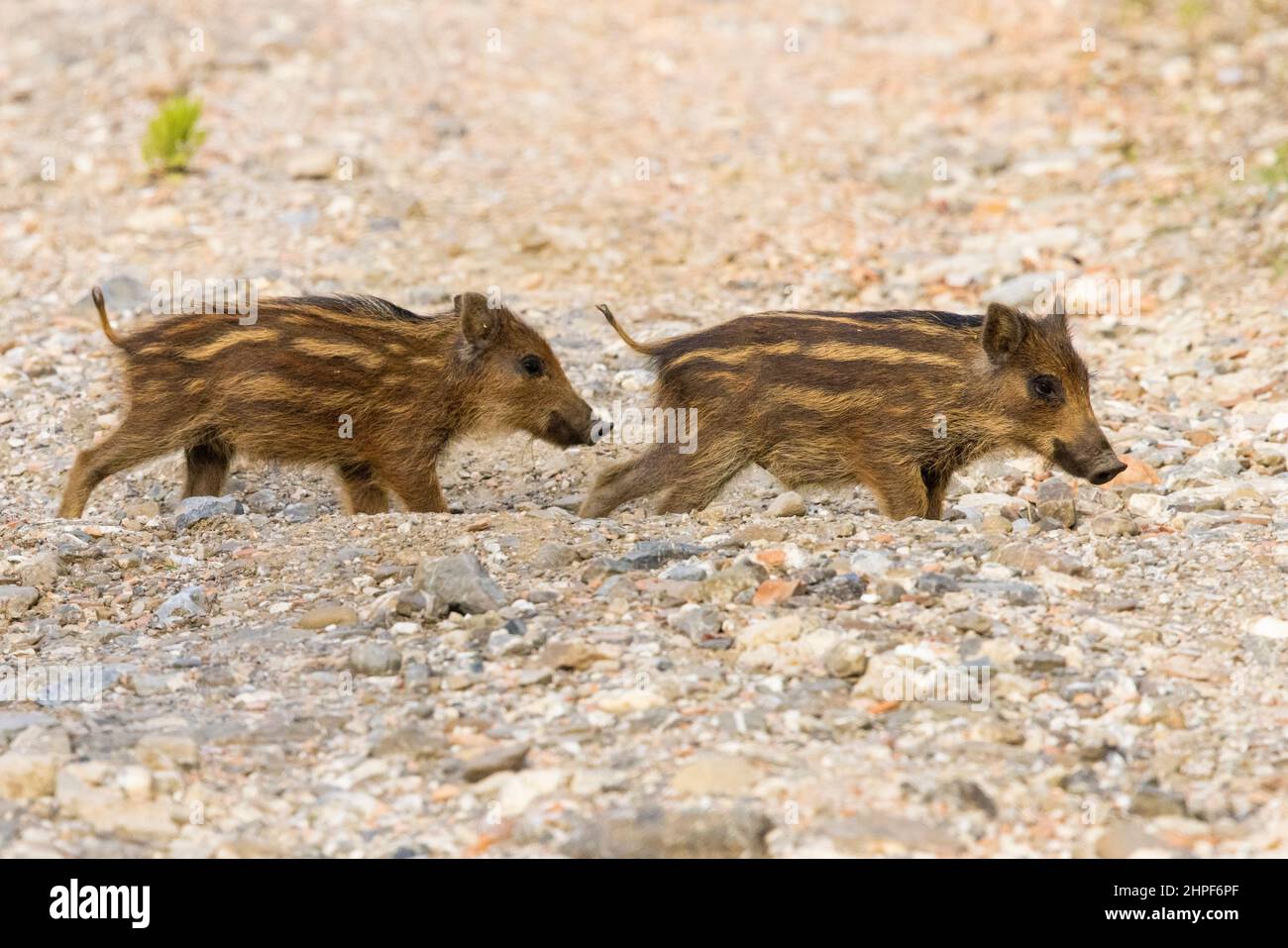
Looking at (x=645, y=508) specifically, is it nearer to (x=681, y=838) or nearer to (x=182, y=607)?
(x=182, y=607)

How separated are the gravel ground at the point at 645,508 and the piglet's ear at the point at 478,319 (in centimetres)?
81

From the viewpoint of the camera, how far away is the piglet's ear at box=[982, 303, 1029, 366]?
7461mm

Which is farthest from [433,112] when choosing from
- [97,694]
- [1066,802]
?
[1066,802]

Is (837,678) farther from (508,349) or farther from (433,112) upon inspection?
(433,112)

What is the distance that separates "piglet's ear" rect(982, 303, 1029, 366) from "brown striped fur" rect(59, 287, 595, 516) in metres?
2.01

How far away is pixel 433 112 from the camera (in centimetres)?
1381

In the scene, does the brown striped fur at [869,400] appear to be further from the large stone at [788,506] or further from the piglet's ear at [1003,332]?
the large stone at [788,506]

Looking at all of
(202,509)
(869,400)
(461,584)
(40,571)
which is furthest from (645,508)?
(40,571)

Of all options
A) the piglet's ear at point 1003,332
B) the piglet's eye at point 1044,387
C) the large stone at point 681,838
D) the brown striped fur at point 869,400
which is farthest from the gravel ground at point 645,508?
the piglet's ear at point 1003,332

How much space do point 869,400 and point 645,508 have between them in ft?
3.93

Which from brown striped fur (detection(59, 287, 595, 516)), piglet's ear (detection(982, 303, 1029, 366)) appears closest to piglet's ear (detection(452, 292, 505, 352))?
brown striped fur (detection(59, 287, 595, 516))

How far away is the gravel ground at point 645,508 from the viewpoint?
4770 mm

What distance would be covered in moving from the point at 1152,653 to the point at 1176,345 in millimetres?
4682

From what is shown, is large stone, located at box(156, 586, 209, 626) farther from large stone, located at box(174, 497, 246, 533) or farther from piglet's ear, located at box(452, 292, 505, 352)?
A: piglet's ear, located at box(452, 292, 505, 352)
